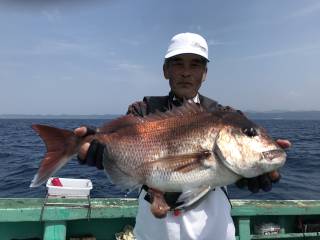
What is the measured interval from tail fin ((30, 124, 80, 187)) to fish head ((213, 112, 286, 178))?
4.14 feet

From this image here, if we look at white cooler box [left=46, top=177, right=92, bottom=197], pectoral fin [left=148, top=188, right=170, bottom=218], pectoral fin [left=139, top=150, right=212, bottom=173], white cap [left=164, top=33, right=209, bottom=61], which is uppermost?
white cap [left=164, top=33, right=209, bottom=61]

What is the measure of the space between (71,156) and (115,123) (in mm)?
492

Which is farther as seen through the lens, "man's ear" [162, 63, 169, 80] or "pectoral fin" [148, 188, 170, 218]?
"man's ear" [162, 63, 169, 80]

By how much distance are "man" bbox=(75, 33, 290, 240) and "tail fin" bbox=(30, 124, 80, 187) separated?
3.7 inches

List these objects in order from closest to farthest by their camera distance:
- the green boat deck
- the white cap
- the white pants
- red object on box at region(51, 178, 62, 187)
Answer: the white pants → the white cap → the green boat deck → red object on box at region(51, 178, 62, 187)

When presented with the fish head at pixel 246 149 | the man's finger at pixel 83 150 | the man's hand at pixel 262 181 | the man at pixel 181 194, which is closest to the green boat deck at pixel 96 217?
the man at pixel 181 194

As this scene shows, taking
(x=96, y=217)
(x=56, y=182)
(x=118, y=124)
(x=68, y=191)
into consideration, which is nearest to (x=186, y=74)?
(x=118, y=124)

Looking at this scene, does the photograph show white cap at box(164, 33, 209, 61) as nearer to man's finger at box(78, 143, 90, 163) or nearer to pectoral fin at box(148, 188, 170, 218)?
man's finger at box(78, 143, 90, 163)

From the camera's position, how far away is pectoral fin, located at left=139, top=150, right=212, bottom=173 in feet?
10.6

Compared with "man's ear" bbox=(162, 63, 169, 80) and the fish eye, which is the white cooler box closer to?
"man's ear" bbox=(162, 63, 169, 80)

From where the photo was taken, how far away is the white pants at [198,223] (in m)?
3.64

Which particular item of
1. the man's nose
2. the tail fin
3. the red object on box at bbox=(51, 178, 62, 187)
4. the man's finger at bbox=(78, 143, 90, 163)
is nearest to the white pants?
the man's finger at bbox=(78, 143, 90, 163)

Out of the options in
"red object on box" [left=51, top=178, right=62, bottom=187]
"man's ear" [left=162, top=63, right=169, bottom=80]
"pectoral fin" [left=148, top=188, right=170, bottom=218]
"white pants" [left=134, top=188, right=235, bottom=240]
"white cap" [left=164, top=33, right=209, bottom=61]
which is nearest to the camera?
"pectoral fin" [left=148, top=188, right=170, bottom=218]

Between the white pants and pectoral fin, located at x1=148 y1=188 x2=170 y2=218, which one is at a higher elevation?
pectoral fin, located at x1=148 y1=188 x2=170 y2=218
